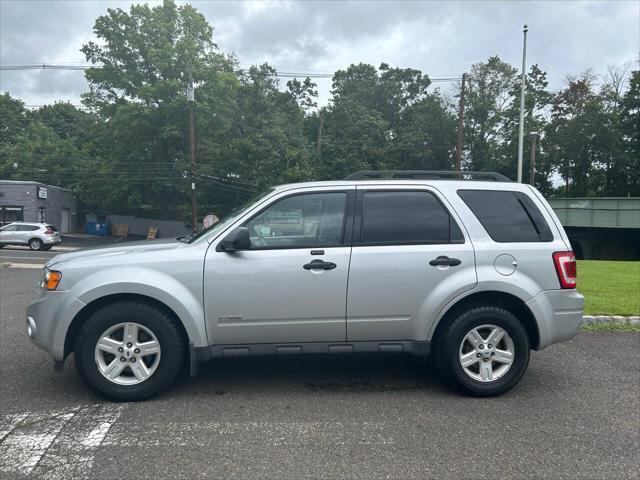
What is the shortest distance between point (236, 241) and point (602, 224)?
39608 millimetres

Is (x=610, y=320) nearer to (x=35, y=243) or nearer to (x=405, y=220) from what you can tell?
(x=405, y=220)

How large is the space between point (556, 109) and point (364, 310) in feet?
185

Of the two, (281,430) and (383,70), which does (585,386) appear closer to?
(281,430)

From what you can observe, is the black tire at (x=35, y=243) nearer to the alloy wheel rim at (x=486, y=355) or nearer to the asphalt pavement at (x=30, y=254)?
the asphalt pavement at (x=30, y=254)

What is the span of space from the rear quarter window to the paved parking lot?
55.8 inches

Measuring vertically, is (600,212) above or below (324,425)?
above

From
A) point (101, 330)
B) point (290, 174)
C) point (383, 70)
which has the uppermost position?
point (383, 70)

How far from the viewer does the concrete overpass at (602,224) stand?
36.7m

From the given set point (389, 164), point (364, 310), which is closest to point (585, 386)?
point (364, 310)

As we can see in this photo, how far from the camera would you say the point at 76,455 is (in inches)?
132

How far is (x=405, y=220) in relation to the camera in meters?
4.55

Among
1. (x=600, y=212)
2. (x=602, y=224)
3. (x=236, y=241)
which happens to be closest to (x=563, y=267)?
(x=236, y=241)

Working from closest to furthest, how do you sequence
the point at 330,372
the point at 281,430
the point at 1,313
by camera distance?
1. the point at 281,430
2. the point at 330,372
3. the point at 1,313

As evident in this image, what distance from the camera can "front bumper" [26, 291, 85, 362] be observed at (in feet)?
13.7
